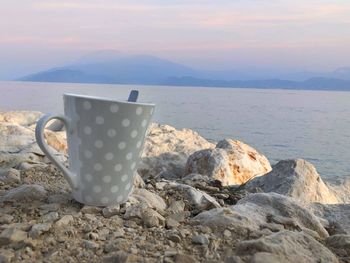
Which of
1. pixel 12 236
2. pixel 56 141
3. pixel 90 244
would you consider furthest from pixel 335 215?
pixel 56 141

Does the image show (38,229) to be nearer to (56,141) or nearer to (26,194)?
(26,194)

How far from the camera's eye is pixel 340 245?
213 cm

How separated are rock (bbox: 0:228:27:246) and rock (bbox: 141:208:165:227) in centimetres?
53

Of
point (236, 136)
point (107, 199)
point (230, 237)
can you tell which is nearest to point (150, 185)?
point (107, 199)

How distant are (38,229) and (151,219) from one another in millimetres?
501

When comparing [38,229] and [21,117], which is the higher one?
[38,229]

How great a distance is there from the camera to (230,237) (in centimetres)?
205

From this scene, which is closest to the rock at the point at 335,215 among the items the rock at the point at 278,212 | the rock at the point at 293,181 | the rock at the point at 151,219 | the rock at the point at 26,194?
the rock at the point at 278,212

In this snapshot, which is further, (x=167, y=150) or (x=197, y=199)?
(x=167, y=150)

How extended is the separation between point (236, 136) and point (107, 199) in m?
19.0

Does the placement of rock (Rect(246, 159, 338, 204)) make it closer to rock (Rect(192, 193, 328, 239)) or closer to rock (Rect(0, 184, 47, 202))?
rock (Rect(192, 193, 328, 239))

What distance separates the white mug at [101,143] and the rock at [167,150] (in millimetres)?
4136

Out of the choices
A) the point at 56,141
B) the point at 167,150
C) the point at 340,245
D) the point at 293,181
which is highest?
the point at 340,245

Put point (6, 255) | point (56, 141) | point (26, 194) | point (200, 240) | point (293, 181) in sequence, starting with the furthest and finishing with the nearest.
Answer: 1. point (56, 141)
2. point (293, 181)
3. point (26, 194)
4. point (200, 240)
5. point (6, 255)
